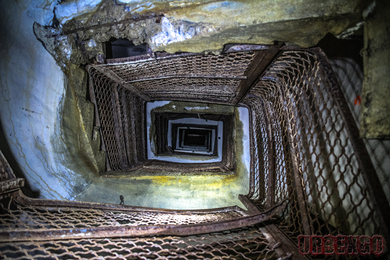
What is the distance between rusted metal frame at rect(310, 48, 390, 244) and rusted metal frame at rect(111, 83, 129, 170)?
3.13 m

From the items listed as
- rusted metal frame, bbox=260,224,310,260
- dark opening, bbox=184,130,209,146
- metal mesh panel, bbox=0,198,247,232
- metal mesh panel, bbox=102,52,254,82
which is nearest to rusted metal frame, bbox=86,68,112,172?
metal mesh panel, bbox=102,52,254,82

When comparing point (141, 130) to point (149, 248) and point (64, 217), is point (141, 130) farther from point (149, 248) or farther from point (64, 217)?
point (149, 248)

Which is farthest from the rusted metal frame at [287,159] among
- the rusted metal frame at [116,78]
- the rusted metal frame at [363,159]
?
the rusted metal frame at [116,78]

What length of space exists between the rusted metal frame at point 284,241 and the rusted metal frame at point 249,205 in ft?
1.93

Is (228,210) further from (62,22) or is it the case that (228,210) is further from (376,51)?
(62,22)

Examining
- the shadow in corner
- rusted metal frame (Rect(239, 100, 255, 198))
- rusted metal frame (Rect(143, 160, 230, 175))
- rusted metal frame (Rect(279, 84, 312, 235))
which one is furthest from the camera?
rusted metal frame (Rect(143, 160, 230, 175))

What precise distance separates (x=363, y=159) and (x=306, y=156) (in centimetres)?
100

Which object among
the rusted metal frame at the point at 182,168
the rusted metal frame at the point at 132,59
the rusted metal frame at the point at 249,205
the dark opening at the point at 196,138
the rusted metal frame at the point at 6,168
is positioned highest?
the rusted metal frame at the point at 132,59

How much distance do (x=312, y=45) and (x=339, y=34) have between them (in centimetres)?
18

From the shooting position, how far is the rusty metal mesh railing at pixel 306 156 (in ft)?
5.29

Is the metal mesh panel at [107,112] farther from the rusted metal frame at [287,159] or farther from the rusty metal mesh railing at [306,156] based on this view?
the rusted metal frame at [287,159]

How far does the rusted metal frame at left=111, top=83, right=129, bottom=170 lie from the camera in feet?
11.6

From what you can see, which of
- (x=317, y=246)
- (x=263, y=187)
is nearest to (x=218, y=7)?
(x=317, y=246)

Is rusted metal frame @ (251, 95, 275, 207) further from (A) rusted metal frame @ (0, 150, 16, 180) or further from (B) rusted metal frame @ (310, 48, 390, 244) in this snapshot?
(A) rusted metal frame @ (0, 150, 16, 180)
